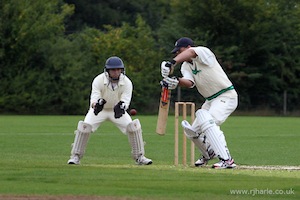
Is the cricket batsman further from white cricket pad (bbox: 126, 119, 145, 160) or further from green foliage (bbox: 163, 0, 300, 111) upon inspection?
green foliage (bbox: 163, 0, 300, 111)

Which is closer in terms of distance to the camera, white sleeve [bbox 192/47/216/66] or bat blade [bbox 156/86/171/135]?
white sleeve [bbox 192/47/216/66]

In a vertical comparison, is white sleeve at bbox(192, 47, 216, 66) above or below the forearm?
above

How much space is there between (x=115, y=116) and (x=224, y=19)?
3768cm

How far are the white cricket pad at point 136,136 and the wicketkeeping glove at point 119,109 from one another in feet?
0.91

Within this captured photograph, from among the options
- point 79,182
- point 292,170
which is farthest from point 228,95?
point 79,182

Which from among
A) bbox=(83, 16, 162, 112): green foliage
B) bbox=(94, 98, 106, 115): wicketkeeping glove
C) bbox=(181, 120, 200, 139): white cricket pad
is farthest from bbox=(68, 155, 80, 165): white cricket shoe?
bbox=(83, 16, 162, 112): green foliage

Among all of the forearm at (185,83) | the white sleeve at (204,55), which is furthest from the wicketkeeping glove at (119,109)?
the white sleeve at (204,55)

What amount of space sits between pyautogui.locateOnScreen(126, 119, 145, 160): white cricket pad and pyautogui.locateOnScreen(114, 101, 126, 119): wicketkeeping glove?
0.91 ft

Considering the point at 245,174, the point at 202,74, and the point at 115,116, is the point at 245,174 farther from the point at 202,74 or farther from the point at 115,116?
the point at 115,116

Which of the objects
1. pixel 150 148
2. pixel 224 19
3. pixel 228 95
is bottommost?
pixel 150 148

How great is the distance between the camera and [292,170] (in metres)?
13.1

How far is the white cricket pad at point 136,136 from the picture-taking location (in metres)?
13.9

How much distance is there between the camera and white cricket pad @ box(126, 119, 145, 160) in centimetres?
1395

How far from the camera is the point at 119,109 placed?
13.7 metres
